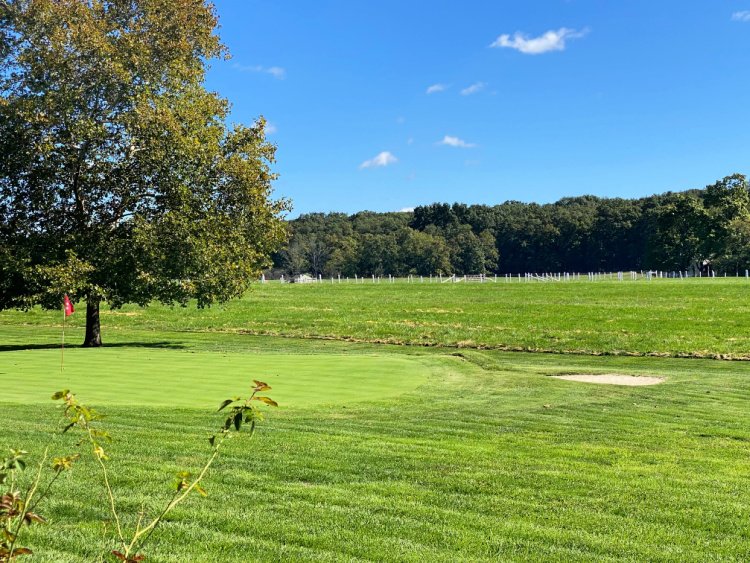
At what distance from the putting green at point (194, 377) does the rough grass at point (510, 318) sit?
10.9m

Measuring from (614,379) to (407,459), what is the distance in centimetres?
Result: 1320

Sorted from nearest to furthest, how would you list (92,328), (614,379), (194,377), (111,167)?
(194,377)
(614,379)
(111,167)
(92,328)

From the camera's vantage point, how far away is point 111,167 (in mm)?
23688

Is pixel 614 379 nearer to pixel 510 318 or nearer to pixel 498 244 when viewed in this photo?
pixel 510 318

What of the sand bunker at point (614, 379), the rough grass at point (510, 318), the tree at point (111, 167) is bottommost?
the sand bunker at point (614, 379)

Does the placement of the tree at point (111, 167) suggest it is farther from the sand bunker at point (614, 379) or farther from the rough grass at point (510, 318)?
the sand bunker at point (614, 379)

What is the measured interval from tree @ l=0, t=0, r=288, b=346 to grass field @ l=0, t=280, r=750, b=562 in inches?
195

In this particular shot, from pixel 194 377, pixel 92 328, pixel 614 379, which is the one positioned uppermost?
pixel 92 328

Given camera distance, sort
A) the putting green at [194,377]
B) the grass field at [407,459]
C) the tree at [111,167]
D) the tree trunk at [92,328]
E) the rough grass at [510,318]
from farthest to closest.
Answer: the rough grass at [510,318] < the tree trunk at [92,328] < the tree at [111,167] < the putting green at [194,377] < the grass field at [407,459]

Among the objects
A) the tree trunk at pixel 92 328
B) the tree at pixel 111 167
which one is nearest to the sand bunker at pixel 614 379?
the tree at pixel 111 167

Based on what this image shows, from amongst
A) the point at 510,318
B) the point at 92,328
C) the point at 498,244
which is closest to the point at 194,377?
the point at 92,328

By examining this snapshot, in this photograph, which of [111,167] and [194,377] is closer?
[194,377]

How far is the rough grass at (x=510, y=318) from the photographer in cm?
2978

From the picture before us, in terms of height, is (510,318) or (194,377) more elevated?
(194,377)
